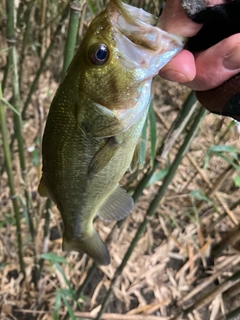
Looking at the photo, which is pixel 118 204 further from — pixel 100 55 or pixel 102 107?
pixel 100 55

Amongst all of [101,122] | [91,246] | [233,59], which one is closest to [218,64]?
[233,59]

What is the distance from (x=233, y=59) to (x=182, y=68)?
0.27 ft

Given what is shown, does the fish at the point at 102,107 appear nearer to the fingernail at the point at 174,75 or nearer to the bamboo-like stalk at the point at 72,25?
the fingernail at the point at 174,75

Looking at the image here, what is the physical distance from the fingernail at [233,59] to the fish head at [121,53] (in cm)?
8

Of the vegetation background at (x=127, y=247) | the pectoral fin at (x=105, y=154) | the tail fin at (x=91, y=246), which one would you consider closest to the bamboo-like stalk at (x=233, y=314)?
the vegetation background at (x=127, y=247)

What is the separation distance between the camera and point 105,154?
792 mm

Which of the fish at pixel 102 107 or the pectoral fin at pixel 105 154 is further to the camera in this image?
the pectoral fin at pixel 105 154

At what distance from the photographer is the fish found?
2.20 ft

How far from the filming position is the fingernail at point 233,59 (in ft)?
2.03

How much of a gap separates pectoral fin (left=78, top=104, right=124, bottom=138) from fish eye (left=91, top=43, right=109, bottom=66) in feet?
0.29

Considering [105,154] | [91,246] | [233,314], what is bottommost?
[233,314]

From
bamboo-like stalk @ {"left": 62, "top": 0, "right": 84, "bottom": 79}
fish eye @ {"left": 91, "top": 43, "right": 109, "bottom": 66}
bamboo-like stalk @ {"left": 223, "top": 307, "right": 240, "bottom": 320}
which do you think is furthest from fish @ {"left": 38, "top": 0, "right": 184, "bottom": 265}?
bamboo-like stalk @ {"left": 223, "top": 307, "right": 240, "bottom": 320}

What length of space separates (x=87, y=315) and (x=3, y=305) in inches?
14.7

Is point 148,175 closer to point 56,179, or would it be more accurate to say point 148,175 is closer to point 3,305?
point 56,179
